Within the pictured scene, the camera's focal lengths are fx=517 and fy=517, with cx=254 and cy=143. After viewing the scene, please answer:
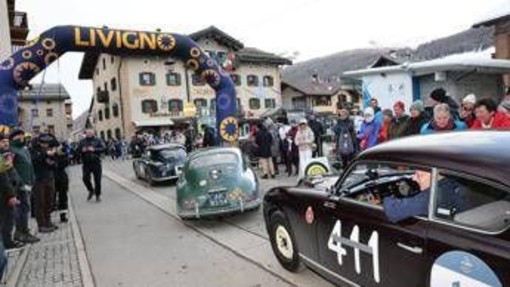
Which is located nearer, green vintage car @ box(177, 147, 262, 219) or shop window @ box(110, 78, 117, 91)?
green vintage car @ box(177, 147, 262, 219)

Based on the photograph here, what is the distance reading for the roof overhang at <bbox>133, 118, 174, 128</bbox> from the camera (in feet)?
154

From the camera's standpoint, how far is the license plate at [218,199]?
8.82m

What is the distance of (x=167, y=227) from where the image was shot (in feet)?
31.0

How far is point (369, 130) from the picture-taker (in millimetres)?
9938

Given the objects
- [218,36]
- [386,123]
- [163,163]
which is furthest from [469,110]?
[218,36]

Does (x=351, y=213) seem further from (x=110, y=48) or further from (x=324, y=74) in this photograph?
(x=324, y=74)

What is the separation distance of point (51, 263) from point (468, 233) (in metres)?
6.15

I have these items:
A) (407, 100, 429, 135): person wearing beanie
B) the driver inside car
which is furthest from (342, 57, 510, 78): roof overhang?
the driver inside car

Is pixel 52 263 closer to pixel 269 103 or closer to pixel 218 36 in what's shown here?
pixel 218 36

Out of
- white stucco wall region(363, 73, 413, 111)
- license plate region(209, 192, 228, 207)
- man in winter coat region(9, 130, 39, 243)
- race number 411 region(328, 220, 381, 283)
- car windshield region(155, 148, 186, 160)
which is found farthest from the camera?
white stucco wall region(363, 73, 413, 111)

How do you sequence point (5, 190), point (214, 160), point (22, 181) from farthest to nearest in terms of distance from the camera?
1. point (214, 160)
2. point (22, 181)
3. point (5, 190)

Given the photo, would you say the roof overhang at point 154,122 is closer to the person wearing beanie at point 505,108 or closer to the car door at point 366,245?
the person wearing beanie at point 505,108

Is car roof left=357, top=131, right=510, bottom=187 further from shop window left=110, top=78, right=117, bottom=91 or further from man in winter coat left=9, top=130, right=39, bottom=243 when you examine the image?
shop window left=110, top=78, right=117, bottom=91

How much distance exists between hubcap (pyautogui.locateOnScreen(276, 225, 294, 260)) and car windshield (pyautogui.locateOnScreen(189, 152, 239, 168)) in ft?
12.6
